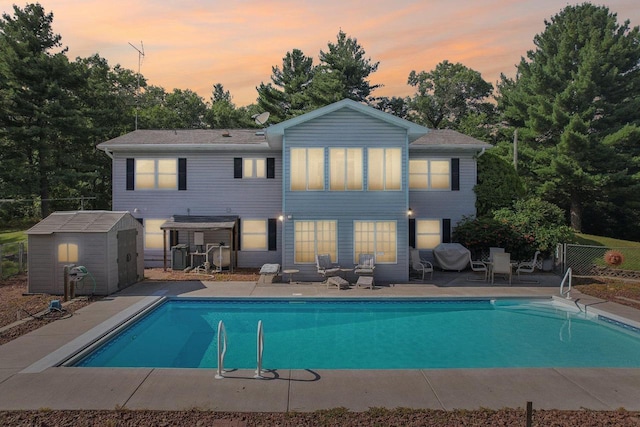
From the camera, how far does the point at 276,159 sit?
1919 cm

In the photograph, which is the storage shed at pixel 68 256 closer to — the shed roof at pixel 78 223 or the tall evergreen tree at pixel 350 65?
the shed roof at pixel 78 223

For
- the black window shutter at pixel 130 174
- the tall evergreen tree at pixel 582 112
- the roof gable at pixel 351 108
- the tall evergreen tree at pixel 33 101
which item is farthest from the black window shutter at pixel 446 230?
the tall evergreen tree at pixel 33 101

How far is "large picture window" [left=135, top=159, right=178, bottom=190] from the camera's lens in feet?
63.2

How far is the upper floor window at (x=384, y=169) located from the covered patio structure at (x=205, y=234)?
21.5ft

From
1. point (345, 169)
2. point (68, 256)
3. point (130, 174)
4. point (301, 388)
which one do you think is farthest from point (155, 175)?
point (301, 388)

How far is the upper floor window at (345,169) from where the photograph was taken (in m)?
16.0

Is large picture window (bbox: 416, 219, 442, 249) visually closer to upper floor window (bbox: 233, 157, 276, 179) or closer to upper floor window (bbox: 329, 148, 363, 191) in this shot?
upper floor window (bbox: 329, 148, 363, 191)

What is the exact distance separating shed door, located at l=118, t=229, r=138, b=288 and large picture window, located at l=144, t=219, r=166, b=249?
3951mm

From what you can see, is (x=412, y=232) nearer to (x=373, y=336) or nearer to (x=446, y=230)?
(x=446, y=230)

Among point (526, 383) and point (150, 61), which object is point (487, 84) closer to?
point (150, 61)

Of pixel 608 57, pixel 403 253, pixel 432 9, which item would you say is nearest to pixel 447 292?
pixel 403 253

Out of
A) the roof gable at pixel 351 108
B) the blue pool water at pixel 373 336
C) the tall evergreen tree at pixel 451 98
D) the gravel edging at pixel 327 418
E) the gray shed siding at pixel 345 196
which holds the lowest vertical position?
the blue pool water at pixel 373 336

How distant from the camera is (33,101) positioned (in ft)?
91.8

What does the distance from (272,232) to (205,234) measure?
3.18 meters
